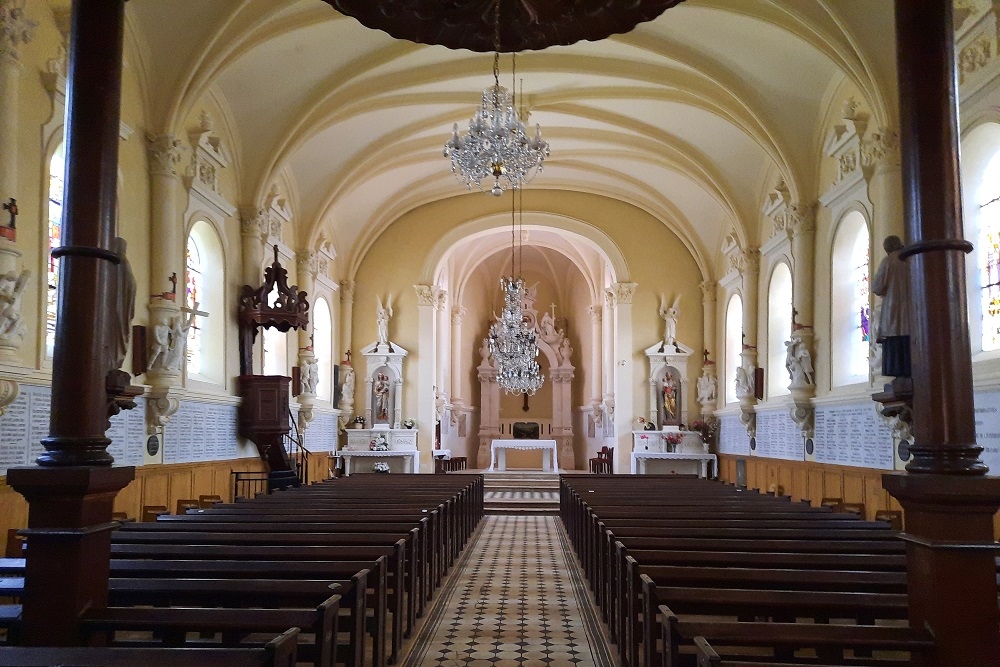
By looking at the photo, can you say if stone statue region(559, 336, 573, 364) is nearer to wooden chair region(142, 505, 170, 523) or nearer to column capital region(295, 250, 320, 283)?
column capital region(295, 250, 320, 283)

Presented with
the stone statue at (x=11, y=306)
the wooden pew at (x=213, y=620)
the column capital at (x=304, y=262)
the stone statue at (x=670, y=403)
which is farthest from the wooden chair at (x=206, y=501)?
the stone statue at (x=670, y=403)

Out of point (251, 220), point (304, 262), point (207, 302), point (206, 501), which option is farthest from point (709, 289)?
point (206, 501)

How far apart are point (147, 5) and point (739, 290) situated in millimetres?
14297

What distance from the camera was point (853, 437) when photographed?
13.3 metres

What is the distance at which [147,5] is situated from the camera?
11.8 metres

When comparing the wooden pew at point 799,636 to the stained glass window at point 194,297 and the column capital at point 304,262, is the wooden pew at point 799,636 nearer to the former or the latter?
the stained glass window at point 194,297

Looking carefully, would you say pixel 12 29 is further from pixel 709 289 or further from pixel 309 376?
pixel 709 289

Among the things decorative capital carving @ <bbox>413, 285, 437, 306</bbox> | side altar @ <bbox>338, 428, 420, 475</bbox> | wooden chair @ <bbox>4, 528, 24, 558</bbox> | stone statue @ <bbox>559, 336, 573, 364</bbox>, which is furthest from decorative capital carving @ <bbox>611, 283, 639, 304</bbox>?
wooden chair @ <bbox>4, 528, 24, 558</bbox>

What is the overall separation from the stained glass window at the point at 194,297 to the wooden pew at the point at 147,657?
11817 millimetres

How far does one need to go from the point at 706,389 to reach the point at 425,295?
824cm

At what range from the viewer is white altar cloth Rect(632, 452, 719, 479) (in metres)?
20.8

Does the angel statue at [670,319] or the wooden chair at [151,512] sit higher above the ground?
the angel statue at [670,319]

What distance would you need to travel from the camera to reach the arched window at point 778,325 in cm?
1705

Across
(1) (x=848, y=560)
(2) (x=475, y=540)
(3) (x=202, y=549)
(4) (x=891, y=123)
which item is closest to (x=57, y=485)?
(3) (x=202, y=549)
